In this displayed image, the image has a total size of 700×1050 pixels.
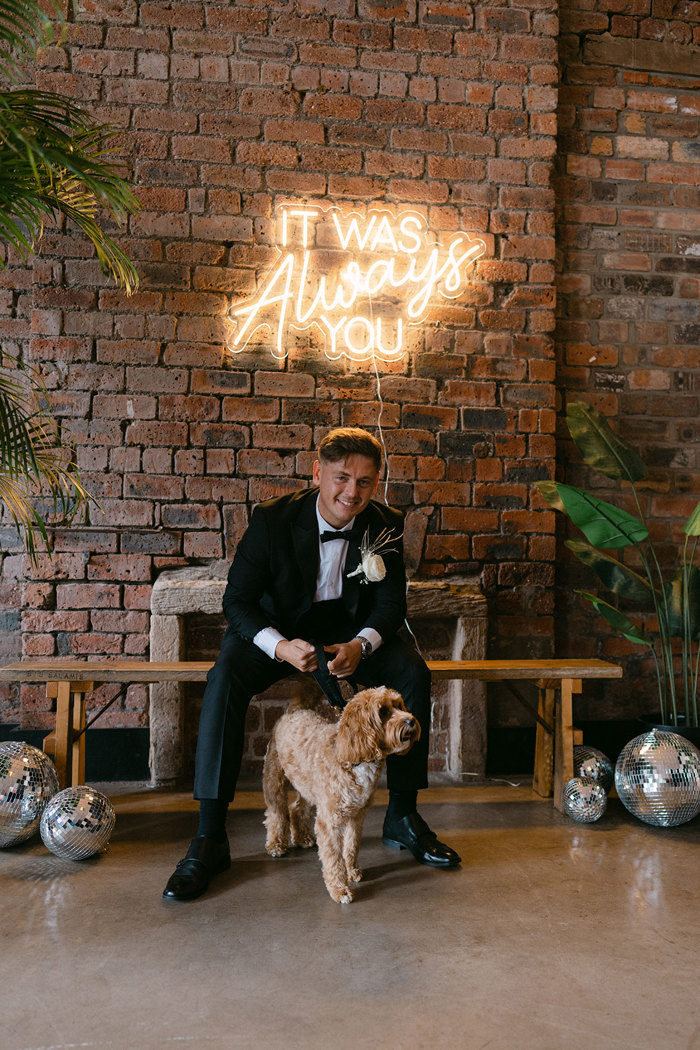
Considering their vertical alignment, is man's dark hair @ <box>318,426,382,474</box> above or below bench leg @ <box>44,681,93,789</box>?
above

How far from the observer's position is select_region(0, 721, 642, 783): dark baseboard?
10.6ft

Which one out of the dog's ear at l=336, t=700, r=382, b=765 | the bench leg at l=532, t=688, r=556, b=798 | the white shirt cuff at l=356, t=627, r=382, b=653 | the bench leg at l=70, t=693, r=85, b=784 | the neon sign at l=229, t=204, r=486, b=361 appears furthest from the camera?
the neon sign at l=229, t=204, r=486, b=361

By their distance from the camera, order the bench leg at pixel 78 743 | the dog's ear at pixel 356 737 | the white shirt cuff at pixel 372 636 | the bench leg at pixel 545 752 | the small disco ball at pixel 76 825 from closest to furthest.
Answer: the dog's ear at pixel 356 737 < the small disco ball at pixel 76 825 < the white shirt cuff at pixel 372 636 < the bench leg at pixel 78 743 < the bench leg at pixel 545 752

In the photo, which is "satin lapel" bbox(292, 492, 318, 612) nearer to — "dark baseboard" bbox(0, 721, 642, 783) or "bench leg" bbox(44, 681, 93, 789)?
"bench leg" bbox(44, 681, 93, 789)

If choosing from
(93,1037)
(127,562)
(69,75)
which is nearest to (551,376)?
(127,562)

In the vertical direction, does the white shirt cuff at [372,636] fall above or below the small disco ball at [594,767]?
above

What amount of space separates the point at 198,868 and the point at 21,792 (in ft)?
2.23

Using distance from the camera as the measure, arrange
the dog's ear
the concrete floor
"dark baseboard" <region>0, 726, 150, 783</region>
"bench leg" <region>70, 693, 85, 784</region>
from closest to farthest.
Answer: the concrete floor → the dog's ear → "bench leg" <region>70, 693, 85, 784</region> → "dark baseboard" <region>0, 726, 150, 783</region>

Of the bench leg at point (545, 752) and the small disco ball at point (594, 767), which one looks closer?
the small disco ball at point (594, 767)

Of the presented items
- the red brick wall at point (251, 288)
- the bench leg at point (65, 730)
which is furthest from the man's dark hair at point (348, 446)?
the bench leg at point (65, 730)

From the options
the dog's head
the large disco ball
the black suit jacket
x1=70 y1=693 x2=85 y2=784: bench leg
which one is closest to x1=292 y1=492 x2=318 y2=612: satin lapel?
the black suit jacket

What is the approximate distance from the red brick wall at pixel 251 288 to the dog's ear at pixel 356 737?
4.54 ft

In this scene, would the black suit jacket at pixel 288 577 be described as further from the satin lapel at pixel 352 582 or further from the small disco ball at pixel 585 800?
the small disco ball at pixel 585 800

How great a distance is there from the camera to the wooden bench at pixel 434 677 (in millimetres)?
2730
